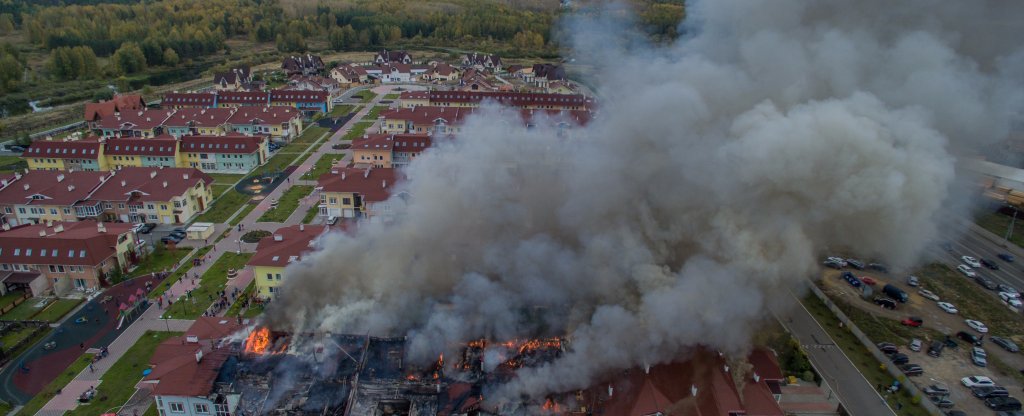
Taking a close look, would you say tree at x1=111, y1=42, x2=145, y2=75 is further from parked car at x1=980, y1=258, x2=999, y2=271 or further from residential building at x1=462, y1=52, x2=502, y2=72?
parked car at x1=980, y1=258, x2=999, y2=271

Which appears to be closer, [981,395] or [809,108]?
[809,108]

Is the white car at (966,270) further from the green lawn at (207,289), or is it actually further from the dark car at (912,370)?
the green lawn at (207,289)

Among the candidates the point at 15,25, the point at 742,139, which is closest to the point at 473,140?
the point at 742,139

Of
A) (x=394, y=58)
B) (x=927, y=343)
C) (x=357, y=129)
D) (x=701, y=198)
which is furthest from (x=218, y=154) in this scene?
(x=394, y=58)

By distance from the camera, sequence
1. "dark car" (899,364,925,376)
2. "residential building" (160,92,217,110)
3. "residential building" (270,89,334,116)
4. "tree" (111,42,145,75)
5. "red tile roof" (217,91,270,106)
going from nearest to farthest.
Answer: "dark car" (899,364,925,376) → "residential building" (160,92,217,110) → "red tile roof" (217,91,270,106) → "residential building" (270,89,334,116) → "tree" (111,42,145,75)

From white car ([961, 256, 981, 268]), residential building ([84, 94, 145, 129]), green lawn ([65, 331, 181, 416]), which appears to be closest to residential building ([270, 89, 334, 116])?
residential building ([84, 94, 145, 129])

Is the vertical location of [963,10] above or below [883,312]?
above

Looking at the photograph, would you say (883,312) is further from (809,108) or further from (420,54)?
(420,54)

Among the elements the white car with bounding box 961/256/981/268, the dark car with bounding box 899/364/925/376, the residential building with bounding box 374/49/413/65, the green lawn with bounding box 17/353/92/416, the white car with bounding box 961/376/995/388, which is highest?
the residential building with bounding box 374/49/413/65
